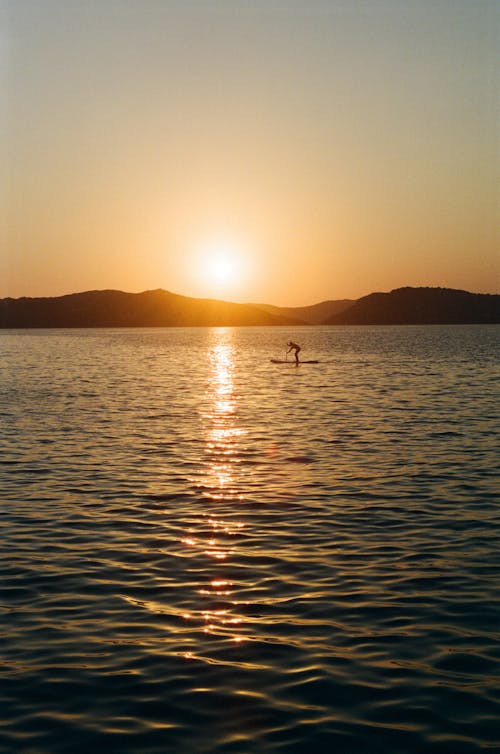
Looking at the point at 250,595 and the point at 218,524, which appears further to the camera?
the point at 218,524

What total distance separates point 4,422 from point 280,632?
29.3 meters

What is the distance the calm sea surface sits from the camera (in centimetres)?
970

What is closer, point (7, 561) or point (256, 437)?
point (7, 561)

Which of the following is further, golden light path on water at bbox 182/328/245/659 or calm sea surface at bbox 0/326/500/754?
golden light path on water at bbox 182/328/245/659

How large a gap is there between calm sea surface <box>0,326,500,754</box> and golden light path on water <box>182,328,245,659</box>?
0.22ft

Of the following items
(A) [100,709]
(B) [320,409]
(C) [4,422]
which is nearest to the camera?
(A) [100,709]

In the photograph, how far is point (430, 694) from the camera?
1039 centimetres

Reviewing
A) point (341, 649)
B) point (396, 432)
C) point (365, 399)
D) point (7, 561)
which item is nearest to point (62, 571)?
point (7, 561)

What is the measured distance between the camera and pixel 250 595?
1399 centimetres

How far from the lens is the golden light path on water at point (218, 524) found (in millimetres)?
12941

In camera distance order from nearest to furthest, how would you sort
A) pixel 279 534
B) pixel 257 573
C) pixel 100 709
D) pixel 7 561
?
pixel 100 709, pixel 257 573, pixel 7 561, pixel 279 534

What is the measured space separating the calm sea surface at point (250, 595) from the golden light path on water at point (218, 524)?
7cm

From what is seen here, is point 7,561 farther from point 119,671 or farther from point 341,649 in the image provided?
point 341,649

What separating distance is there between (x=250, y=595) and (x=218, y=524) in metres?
5.08
